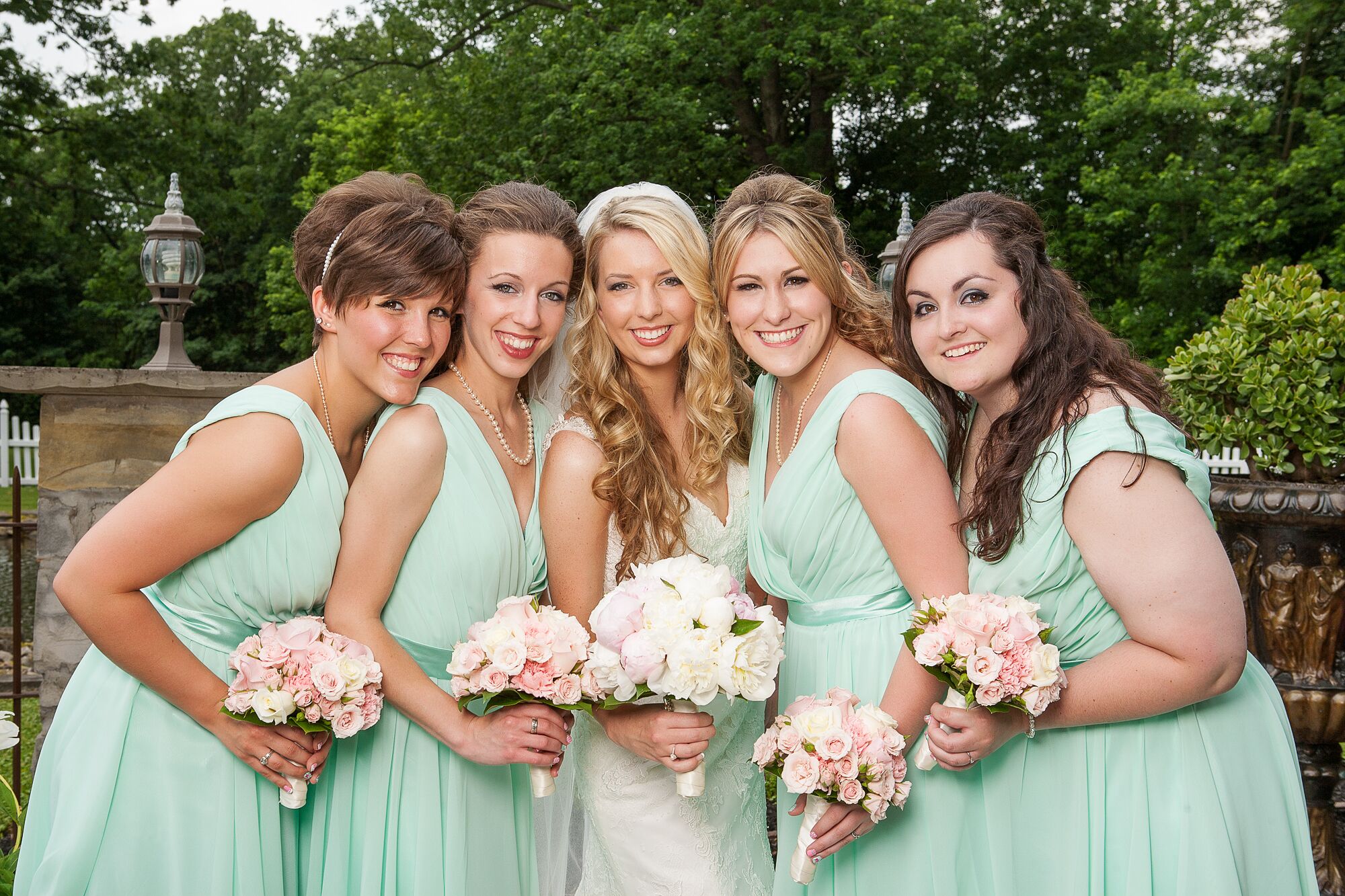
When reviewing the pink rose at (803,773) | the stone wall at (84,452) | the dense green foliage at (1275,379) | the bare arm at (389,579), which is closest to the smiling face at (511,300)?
the bare arm at (389,579)

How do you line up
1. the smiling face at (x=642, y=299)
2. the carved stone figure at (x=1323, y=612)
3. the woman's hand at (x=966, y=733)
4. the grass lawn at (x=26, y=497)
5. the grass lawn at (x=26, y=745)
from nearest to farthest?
the woman's hand at (x=966, y=733) → the smiling face at (x=642, y=299) → the carved stone figure at (x=1323, y=612) → the grass lawn at (x=26, y=745) → the grass lawn at (x=26, y=497)

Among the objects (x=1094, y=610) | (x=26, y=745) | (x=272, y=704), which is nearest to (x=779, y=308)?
(x=1094, y=610)

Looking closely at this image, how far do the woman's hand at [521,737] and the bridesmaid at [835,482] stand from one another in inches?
27.1

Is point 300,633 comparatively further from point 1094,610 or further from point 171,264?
point 171,264

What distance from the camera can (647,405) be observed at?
151 inches

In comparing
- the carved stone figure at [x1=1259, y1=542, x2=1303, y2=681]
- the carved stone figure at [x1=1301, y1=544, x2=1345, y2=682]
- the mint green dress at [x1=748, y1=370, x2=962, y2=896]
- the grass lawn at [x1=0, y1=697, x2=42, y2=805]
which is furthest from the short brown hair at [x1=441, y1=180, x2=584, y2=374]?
Answer: the grass lawn at [x1=0, y1=697, x2=42, y2=805]

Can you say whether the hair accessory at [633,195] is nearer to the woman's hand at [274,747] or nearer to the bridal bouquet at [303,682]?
the bridal bouquet at [303,682]

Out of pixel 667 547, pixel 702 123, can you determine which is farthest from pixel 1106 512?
pixel 702 123

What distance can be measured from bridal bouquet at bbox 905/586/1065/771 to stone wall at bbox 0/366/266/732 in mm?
3875

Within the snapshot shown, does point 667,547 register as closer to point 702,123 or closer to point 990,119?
point 702,123

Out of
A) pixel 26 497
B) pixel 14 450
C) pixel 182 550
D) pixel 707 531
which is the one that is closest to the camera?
pixel 182 550

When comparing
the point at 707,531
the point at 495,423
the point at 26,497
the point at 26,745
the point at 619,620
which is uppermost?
the point at 495,423

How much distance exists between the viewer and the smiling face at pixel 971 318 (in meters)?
2.90

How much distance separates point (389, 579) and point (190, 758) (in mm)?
710
